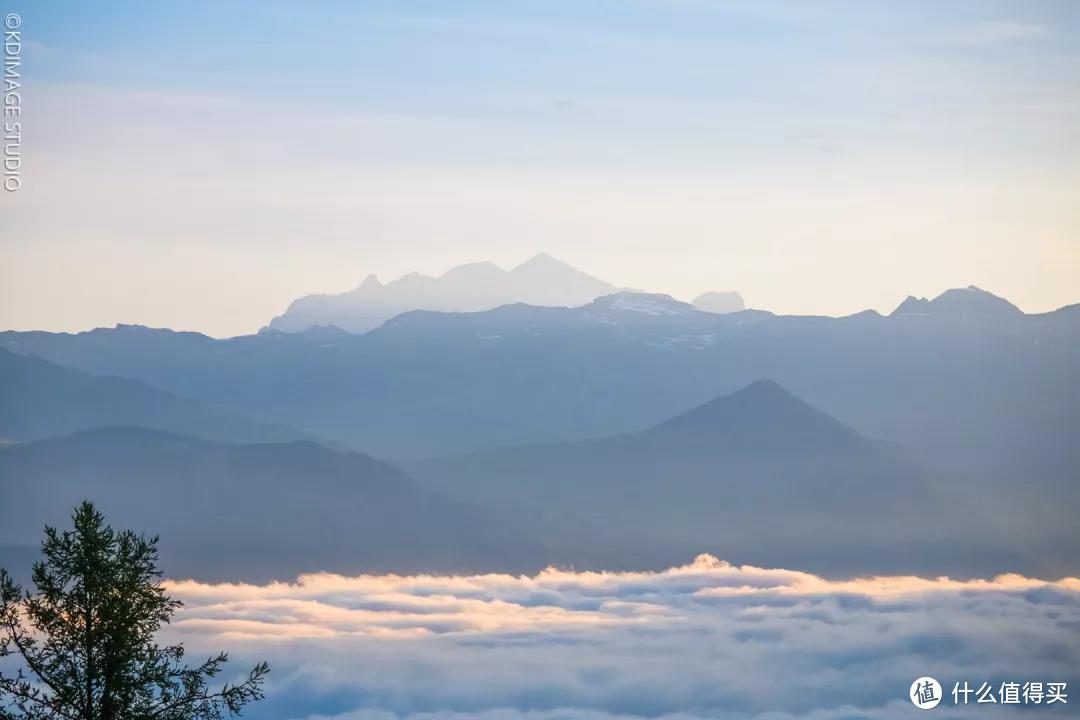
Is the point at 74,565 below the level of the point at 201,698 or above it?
above

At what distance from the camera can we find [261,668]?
4281 cm

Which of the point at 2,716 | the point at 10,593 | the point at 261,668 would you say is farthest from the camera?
the point at 261,668

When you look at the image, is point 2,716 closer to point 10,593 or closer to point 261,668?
point 10,593

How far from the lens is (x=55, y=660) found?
4019 centimetres

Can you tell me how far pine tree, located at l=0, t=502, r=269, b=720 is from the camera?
4019 centimetres

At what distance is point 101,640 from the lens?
135 ft

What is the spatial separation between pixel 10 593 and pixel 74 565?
1.89m

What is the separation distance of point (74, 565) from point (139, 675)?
3.24m

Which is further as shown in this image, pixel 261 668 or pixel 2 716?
pixel 261 668

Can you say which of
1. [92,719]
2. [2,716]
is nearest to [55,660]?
[92,719]

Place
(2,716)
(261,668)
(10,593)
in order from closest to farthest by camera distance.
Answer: (2,716) → (10,593) → (261,668)

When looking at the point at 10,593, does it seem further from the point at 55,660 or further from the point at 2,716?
the point at 2,716

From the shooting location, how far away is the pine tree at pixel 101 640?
40.2 metres

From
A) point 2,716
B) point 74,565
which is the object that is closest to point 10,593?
point 74,565
